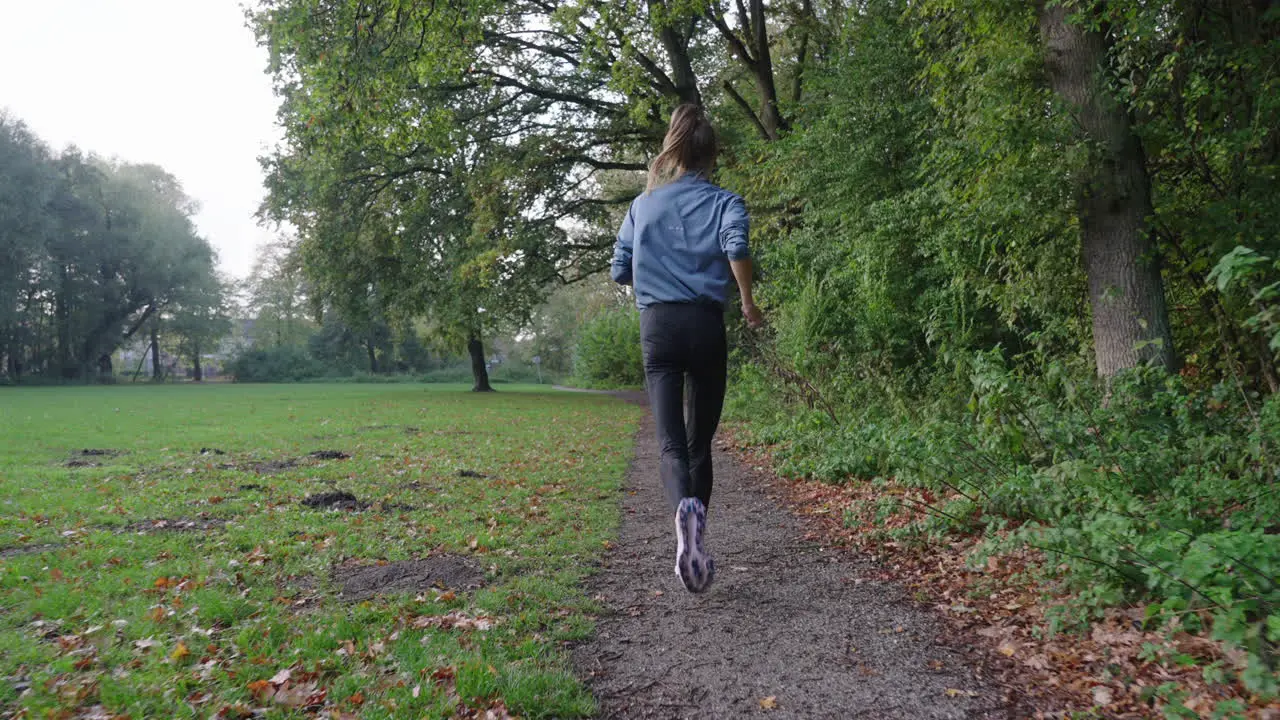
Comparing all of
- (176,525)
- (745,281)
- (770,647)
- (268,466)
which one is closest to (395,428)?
(268,466)

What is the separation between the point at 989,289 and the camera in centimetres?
702

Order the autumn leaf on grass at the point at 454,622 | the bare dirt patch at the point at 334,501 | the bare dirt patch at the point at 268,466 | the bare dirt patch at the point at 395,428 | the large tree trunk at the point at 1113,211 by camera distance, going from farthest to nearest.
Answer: the bare dirt patch at the point at 395,428 → the bare dirt patch at the point at 268,466 → the bare dirt patch at the point at 334,501 → the large tree trunk at the point at 1113,211 → the autumn leaf on grass at the point at 454,622

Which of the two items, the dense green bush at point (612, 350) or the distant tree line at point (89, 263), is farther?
the dense green bush at point (612, 350)

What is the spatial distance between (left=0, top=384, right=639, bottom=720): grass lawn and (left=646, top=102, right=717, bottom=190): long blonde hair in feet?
7.06

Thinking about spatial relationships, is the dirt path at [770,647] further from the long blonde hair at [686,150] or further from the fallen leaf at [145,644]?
the long blonde hair at [686,150]

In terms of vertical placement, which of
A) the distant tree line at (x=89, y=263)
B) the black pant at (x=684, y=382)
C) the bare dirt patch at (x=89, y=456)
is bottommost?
the bare dirt patch at (x=89, y=456)

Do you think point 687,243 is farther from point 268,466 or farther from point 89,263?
point 89,263

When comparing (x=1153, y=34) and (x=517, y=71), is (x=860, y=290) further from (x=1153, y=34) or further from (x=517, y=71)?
(x=517, y=71)

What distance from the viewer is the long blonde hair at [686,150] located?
351 centimetres

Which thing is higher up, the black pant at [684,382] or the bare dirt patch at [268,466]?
the black pant at [684,382]

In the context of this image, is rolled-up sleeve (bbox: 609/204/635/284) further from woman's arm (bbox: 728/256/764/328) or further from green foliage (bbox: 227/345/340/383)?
green foliage (bbox: 227/345/340/383)

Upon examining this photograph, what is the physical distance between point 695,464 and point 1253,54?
525 cm

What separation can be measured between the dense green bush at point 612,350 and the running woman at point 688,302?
30.9 meters

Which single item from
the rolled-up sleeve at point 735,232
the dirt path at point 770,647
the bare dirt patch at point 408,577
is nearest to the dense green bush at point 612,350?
the bare dirt patch at point 408,577
